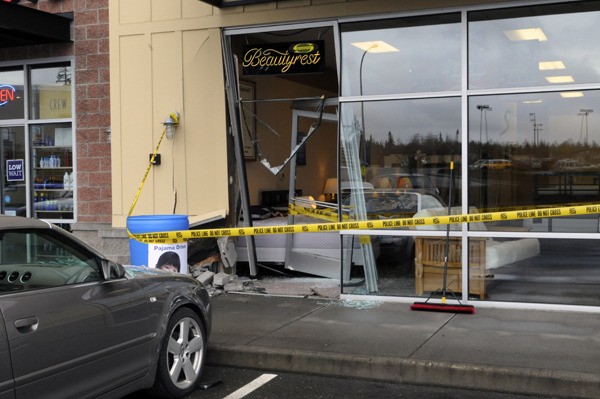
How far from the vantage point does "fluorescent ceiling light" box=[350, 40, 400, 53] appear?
8672 mm

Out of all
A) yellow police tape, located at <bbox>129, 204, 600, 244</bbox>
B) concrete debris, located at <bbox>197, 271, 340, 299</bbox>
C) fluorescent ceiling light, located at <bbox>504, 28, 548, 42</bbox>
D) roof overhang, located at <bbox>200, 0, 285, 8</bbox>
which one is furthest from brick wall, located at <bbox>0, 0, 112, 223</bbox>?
fluorescent ceiling light, located at <bbox>504, 28, 548, 42</bbox>

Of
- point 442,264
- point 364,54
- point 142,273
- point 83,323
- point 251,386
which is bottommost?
point 251,386

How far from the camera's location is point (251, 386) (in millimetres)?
5848

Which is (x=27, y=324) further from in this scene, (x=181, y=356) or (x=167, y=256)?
(x=167, y=256)

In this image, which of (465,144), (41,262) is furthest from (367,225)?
(41,262)

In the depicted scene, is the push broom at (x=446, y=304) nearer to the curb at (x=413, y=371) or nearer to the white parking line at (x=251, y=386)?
the curb at (x=413, y=371)

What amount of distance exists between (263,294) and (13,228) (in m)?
5.00

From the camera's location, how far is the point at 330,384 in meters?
5.89

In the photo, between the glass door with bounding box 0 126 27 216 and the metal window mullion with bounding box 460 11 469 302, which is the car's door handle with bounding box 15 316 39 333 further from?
the glass door with bounding box 0 126 27 216

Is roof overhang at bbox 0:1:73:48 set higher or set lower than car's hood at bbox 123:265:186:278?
higher

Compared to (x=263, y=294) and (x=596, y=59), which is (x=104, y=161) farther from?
(x=596, y=59)

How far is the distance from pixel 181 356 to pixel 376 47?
16.1 feet

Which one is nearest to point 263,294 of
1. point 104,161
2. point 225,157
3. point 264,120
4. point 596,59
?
point 225,157

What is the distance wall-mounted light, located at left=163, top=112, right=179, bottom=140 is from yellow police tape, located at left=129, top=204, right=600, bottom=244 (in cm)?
189
